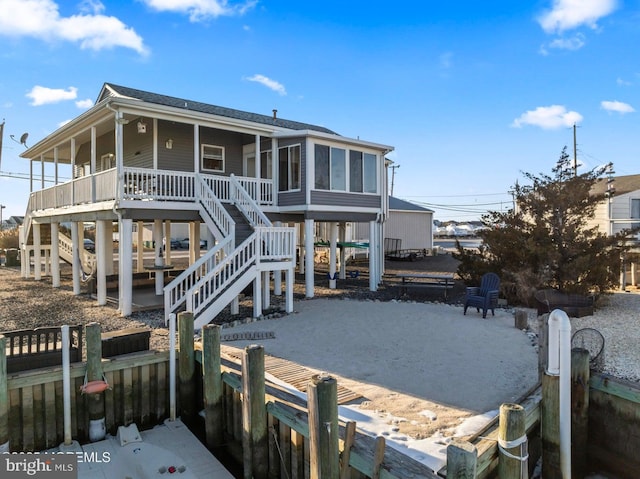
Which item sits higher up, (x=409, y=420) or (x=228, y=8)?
(x=228, y=8)

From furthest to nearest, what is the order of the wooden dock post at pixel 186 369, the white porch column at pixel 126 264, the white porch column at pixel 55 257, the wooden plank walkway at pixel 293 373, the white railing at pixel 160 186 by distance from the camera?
the white porch column at pixel 55 257
the white railing at pixel 160 186
the white porch column at pixel 126 264
the wooden dock post at pixel 186 369
the wooden plank walkway at pixel 293 373

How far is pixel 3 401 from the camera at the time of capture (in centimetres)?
443

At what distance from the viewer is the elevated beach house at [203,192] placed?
32.2 feet

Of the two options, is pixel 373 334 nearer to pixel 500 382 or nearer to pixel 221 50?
pixel 500 382

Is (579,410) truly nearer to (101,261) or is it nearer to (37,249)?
(101,261)

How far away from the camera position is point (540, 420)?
3967 mm

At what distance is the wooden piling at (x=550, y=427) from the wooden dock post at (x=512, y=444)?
0.97 meters

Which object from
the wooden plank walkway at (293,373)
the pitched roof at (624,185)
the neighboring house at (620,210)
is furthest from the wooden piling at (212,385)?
the pitched roof at (624,185)

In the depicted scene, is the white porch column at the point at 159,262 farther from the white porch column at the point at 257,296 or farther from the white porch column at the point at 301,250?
the white porch column at the point at 301,250

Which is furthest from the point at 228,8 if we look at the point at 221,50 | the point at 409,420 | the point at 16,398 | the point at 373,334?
the point at 409,420

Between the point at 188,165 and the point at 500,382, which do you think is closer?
the point at 500,382

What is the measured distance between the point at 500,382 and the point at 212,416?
3743 mm

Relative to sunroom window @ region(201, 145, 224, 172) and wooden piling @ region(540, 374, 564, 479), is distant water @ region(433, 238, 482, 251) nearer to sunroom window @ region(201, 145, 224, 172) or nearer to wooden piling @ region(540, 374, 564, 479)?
sunroom window @ region(201, 145, 224, 172)

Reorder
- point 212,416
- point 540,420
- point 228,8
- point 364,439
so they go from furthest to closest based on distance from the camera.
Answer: point 228,8 → point 212,416 → point 540,420 → point 364,439
